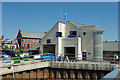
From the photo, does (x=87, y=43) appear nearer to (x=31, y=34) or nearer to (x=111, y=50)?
(x=111, y=50)

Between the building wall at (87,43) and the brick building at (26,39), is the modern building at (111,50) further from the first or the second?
the brick building at (26,39)

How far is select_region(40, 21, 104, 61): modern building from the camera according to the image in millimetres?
29362

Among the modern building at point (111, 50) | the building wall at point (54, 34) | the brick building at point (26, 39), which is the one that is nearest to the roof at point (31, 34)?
the brick building at point (26, 39)

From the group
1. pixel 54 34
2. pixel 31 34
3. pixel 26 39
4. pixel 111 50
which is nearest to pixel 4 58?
pixel 54 34

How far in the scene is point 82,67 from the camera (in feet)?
69.9

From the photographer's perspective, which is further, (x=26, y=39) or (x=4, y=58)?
(x=26, y=39)

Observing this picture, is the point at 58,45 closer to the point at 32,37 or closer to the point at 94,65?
the point at 94,65

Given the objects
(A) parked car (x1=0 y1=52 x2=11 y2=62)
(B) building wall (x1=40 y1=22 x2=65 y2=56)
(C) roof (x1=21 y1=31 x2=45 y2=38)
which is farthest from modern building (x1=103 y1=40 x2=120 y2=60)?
(C) roof (x1=21 y1=31 x2=45 y2=38)

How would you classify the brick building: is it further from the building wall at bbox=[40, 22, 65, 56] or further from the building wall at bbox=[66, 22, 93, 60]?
the building wall at bbox=[66, 22, 93, 60]

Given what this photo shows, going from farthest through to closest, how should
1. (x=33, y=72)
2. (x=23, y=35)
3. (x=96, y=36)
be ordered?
(x=23, y=35) < (x=96, y=36) < (x=33, y=72)

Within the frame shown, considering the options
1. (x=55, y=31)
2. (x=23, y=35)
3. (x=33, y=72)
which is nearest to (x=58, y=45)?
(x=55, y=31)

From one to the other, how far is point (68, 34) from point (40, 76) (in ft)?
44.4

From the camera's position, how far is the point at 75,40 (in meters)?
30.4

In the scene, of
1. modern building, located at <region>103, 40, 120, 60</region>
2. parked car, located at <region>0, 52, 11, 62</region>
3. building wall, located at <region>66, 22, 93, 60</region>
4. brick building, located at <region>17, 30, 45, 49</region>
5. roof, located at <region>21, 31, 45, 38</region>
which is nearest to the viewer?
parked car, located at <region>0, 52, 11, 62</region>
